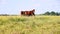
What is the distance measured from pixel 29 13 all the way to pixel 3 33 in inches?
757

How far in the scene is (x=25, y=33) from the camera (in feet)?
22.1

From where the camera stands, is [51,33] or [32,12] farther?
[32,12]

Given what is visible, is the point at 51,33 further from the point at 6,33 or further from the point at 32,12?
the point at 32,12

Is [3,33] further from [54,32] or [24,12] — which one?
[24,12]

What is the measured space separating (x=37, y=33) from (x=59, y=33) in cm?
76

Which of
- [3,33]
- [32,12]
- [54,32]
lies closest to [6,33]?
[3,33]

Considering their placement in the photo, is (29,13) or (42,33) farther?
(29,13)

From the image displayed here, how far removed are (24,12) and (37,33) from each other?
795 inches

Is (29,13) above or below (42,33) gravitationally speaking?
below

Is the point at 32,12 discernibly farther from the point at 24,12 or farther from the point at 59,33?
the point at 59,33

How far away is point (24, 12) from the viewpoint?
26672mm

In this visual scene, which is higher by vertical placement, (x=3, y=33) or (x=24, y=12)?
(x=3, y=33)

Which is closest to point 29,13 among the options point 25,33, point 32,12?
point 32,12

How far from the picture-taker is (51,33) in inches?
254
